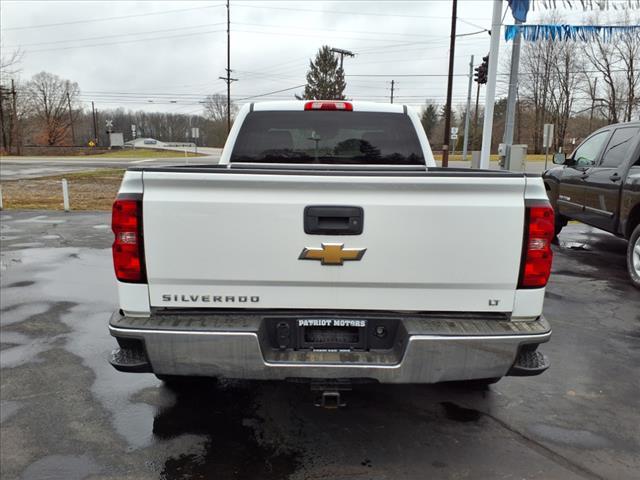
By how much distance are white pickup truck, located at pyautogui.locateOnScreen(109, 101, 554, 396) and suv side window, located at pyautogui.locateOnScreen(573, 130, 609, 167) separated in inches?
242

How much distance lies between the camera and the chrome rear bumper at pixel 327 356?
8.07 feet

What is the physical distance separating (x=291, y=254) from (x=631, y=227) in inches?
233

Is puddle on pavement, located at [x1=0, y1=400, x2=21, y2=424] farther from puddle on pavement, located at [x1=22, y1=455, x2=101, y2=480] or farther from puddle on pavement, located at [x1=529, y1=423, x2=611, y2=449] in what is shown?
puddle on pavement, located at [x1=529, y1=423, x2=611, y2=449]

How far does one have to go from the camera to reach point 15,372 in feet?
13.1

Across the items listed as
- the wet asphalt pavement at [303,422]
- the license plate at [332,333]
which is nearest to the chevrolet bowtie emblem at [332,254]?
the license plate at [332,333]

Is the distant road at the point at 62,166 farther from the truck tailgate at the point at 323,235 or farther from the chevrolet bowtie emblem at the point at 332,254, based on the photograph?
the chevrolet bowtie emblem at the point at 332,254

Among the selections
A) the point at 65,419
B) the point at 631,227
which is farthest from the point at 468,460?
the point at 631,227

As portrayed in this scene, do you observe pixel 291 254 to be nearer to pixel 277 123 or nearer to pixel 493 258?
pixel 493 258

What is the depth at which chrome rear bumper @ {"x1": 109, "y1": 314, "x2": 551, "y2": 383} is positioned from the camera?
2459mm

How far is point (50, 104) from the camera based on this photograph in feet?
270

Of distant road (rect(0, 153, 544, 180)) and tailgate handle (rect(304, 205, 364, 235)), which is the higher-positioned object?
tailgate handle (rect(304, 205, 364, 235))

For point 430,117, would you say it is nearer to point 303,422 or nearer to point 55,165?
point 55,165

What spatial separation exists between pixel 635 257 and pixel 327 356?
18.3 feet

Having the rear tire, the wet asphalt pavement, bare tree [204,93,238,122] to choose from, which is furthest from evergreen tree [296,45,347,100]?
the wet asphalt pavement
